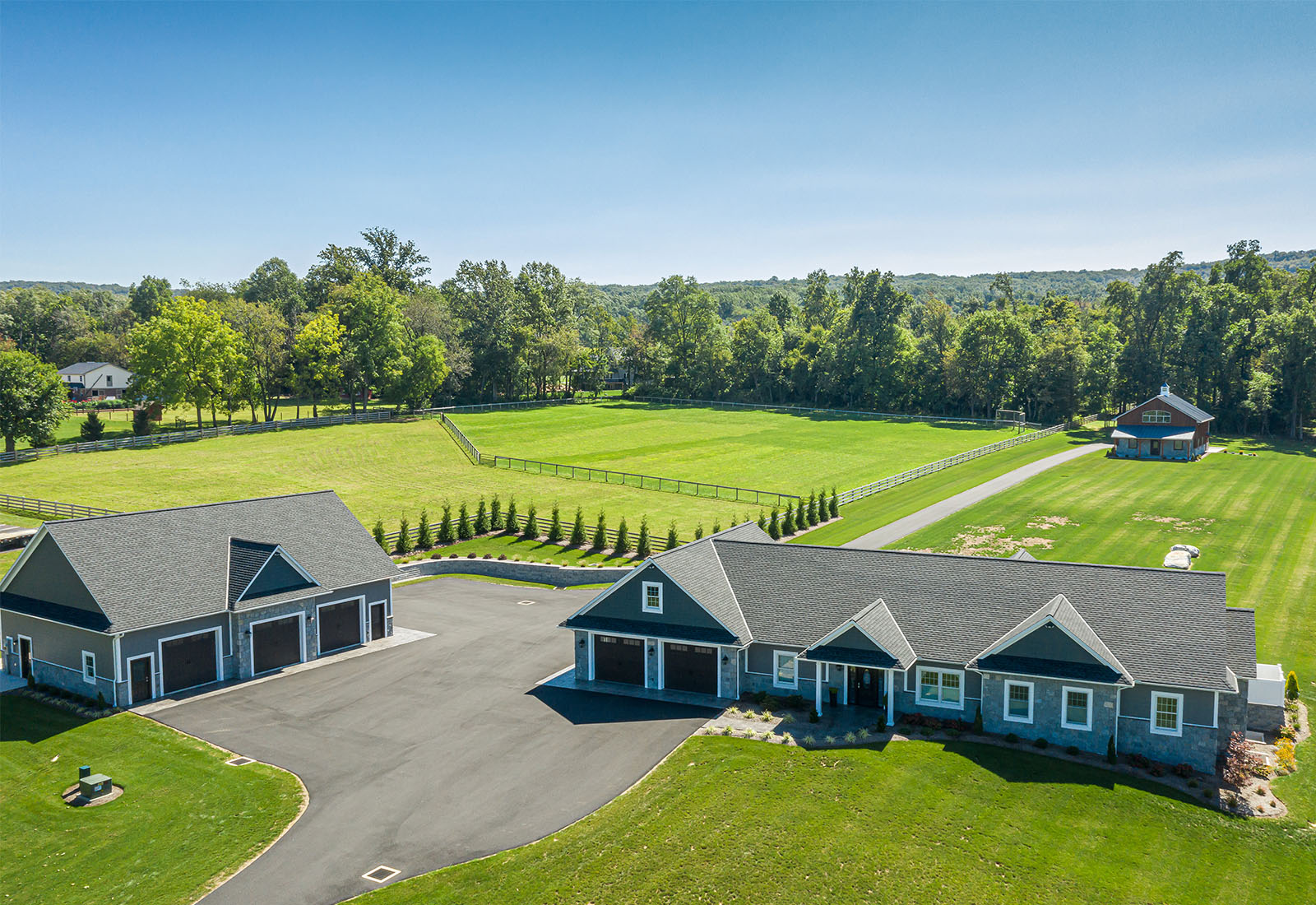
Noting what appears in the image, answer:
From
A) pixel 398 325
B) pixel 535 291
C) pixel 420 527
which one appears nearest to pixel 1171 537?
pixel 420 527

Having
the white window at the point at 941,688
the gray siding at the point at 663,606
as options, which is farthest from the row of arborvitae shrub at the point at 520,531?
the white window at the point at 941,688

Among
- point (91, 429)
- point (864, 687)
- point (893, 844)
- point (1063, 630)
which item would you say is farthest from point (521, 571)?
point (91, 429)

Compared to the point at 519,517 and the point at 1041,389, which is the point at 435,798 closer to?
the point at 519,517

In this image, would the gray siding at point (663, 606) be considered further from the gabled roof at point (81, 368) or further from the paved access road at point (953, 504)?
the gabled roof at point (81, 368)

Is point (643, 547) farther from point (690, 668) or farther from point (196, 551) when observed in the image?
point (196, 551)

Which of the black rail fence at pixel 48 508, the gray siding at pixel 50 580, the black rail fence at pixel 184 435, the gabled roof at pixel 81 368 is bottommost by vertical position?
the black rail fence at pixel 48 508

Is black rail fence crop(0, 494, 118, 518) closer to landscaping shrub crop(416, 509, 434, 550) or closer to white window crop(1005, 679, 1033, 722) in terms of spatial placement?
landscaping shrub crop(416, 509, 434, 550)
